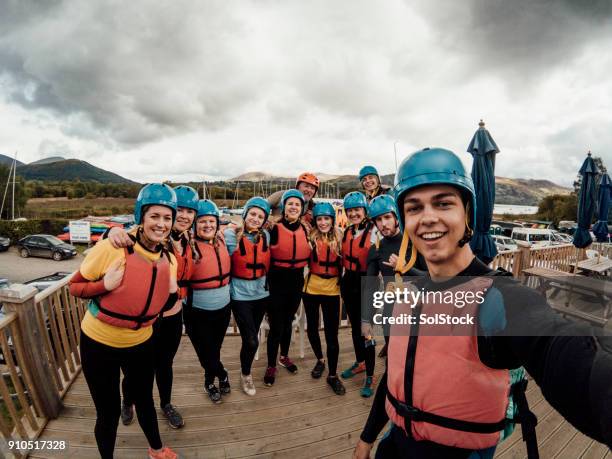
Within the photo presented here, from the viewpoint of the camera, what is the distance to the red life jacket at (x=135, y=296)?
2076mm

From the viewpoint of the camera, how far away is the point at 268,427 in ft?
9.50

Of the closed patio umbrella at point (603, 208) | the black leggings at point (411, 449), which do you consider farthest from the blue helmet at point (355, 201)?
the closed patio umbrella at point (603, 208)

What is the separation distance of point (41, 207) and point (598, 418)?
238 feet

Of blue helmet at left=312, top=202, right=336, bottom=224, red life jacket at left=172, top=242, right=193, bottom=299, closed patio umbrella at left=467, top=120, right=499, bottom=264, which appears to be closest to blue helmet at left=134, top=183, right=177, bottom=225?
red life jacket at left=172, top=242, right=193, bottom=299

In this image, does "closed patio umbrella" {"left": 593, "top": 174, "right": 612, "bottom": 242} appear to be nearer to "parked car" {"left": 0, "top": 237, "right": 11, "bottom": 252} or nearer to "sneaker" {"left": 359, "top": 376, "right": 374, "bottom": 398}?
"sneaker" {"left": 359, "top": 376, "right": 374, "bottom": 398}

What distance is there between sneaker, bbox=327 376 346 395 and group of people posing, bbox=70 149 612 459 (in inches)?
0.5

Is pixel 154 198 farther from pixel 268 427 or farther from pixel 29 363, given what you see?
pixel 268 427

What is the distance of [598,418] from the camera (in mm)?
692

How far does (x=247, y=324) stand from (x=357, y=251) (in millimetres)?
1636

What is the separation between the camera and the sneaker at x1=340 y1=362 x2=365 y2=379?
3.75m

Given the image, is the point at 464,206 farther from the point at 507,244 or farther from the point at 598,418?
the point at 507,244

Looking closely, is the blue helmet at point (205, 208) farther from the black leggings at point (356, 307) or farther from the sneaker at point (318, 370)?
the sneaker at point (318, 370)

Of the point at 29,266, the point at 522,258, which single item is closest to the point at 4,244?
the point at 29,266

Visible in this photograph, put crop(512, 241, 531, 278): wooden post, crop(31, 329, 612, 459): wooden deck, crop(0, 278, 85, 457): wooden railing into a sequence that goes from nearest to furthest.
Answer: crop(0, 278, 85, 457): wooden railing, crop(31, 329, 612, 459): wooden deck, crop(512, 241, 531, 278): wooden post
